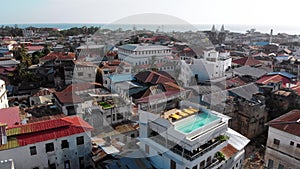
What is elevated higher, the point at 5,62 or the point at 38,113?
the point at 5,62

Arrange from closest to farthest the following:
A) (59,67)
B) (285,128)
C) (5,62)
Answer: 1. (285,128)
2. (59,67)
3. (5,62)

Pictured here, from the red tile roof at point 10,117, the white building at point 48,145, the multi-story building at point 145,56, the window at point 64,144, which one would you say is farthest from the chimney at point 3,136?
the multi-story building at point 145,56

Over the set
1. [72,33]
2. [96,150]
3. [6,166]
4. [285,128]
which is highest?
[72,33]

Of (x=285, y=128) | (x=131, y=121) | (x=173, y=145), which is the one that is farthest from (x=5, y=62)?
(x=285, y=128)

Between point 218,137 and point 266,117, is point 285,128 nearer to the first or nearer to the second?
point 218,137

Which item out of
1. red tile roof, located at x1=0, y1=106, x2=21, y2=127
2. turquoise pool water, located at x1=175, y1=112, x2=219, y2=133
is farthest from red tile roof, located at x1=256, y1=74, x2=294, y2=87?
red tile roof, located at x1=0, y1=106, x2=21, y2=127

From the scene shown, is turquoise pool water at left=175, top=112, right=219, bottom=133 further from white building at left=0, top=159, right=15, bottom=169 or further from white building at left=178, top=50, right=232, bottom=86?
white building at left=178, top=50, right=232, bottom=86

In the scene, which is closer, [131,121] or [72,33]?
[131,121]

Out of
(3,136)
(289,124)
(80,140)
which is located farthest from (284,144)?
(3,136)
